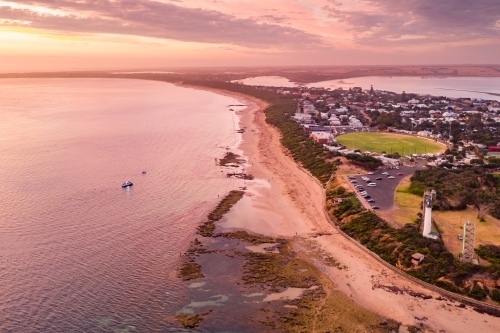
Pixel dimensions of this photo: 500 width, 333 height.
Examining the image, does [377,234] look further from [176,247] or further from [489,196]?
[176,247]

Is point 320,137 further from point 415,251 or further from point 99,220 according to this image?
point 99,220

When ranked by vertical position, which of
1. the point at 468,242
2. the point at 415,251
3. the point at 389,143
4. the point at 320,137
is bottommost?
the point at 415,251

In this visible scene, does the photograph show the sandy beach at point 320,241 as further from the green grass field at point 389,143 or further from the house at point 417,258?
the green grass field at point 389,143

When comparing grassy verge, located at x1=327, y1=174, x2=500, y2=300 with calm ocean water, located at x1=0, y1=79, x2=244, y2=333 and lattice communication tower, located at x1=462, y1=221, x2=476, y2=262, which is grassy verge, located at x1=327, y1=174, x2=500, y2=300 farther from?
calm ocean water, located at x1=0, y1=79, x2=244, y2=333

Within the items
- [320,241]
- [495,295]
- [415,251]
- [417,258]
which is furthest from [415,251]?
[320,241]

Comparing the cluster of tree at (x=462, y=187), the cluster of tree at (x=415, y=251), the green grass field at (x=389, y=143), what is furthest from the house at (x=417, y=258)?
the green grass field at (x=389, y=143)

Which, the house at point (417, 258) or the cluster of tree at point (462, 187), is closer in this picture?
the house at point (417, 258)
